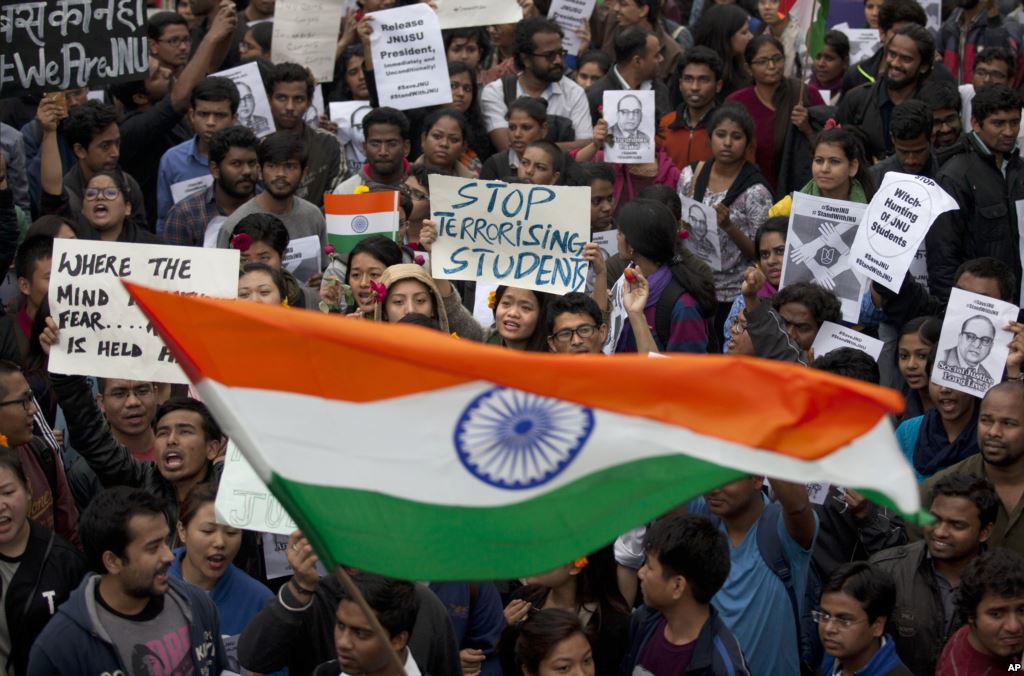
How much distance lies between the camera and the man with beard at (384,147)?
984 cm

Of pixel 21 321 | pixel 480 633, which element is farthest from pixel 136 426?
pixel 480 633

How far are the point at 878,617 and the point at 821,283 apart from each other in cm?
320

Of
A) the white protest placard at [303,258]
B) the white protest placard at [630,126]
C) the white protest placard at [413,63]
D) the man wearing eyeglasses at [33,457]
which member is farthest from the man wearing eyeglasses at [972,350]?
the white protest placard at [413,63]

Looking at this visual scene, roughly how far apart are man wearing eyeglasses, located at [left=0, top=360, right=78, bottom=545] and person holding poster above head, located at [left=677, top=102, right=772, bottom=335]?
440 centimetres

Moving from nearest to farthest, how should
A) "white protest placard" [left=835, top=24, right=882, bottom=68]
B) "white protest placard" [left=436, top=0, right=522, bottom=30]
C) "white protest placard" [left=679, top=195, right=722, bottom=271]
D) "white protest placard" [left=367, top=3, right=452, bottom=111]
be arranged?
"white protest placard" [left=679, top=195, right=722, bottom=271] < "white protest placard" [left=367, top=3, right=452, bottom=111] < "white protest placard" [left=436, top=0, right=522, bottom=30] < "white protest placard" [left=835, top=24, right=882, bottom=68]

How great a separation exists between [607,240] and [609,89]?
2.52 metres

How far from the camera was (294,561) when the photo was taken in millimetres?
5160

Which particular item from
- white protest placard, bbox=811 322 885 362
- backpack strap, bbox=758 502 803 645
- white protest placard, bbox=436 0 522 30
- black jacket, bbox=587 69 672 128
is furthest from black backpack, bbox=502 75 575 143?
backpack strap, bbox=758 502 803 645

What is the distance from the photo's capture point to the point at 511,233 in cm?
842

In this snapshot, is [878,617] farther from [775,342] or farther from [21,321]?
[21,321]

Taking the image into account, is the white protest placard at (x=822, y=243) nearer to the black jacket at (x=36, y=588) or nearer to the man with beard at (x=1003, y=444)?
the man with beard at (x=1003, y=444)

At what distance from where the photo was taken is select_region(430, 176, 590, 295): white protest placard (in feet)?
27.0

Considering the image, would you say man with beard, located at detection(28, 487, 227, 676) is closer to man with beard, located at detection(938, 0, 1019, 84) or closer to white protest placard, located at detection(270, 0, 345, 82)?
white protest placard, located at detection(270, 0, 345, 82)

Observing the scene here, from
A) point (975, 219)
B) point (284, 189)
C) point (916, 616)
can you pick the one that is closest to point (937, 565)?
point (916, 616)
